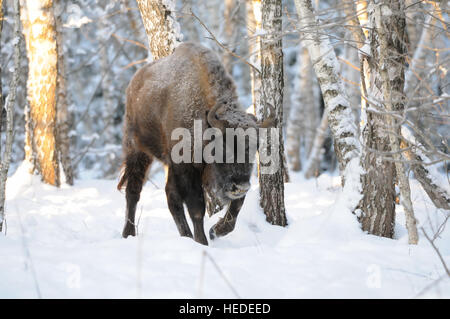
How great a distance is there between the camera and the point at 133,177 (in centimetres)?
580

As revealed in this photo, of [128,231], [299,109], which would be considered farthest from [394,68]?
[299,109]

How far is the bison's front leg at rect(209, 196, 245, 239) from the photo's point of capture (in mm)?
4738

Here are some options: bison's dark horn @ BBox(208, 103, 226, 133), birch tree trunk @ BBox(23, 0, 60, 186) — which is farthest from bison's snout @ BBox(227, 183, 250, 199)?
birch tree trunk @ BBox(23, 0, 60, 186)

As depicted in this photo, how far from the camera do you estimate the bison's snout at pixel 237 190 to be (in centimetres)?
428

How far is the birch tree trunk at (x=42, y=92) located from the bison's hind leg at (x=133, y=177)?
2.85 m

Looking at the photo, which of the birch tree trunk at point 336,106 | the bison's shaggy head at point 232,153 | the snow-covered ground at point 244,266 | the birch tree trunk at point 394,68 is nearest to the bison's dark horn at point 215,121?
the bison's shaggy head at point 232,153

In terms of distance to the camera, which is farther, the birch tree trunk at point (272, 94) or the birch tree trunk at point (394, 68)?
the birch tree trunk at point (272, 94)

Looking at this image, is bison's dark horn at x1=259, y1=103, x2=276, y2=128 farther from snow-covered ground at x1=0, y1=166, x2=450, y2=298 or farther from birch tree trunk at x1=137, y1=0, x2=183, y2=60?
birch tree trunk at x1=137, y1=0, x2=183, y2=60

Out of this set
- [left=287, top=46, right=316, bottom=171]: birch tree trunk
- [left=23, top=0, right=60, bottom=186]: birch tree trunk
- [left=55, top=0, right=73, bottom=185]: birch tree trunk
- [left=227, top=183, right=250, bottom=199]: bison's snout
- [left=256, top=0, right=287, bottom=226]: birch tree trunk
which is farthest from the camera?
[left=287, top=46, right=316, bottom=171]: birch tree trunk

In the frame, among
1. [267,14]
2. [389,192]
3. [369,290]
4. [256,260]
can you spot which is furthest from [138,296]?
[267,14]

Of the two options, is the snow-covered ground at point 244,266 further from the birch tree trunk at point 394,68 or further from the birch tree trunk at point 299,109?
the birch tree trunk at point 299,109

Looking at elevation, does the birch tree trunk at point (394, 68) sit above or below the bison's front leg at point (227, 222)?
above

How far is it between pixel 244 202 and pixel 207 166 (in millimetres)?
838

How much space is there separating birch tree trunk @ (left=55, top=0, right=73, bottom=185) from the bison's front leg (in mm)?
4663
